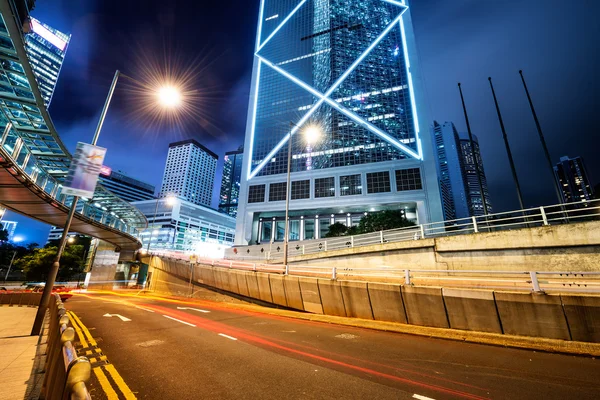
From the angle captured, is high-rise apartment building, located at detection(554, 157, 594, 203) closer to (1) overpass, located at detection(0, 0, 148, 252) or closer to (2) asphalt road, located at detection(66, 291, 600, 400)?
(2) asphalt road, located at detection(66, 291, 600, 400)

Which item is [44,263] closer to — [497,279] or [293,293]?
[293,293]

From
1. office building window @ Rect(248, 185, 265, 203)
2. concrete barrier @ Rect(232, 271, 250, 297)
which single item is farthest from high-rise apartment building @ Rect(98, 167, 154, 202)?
concrete barrier @ Rect(232, 271, 250, 297)

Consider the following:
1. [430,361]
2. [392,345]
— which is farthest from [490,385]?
[392,345]

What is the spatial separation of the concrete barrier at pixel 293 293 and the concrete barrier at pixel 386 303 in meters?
4.39

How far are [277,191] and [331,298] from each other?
54.3 metres

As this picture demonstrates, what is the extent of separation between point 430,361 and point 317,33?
95563 millimetres

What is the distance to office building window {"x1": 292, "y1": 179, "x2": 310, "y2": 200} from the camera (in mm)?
62156

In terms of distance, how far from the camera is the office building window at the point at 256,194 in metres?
66.1

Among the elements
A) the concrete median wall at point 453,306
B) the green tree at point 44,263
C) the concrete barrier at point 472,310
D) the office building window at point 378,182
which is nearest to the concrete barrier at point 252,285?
the concrete median wall at point 453,306

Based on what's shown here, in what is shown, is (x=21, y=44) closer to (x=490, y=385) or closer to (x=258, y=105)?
(x=490, y=385)

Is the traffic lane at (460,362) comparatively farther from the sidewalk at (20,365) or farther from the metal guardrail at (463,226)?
the metal guardrail at (463,226)

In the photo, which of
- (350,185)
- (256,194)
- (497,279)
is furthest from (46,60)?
(497,279)

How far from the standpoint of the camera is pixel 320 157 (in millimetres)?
63812

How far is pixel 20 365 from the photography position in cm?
601
